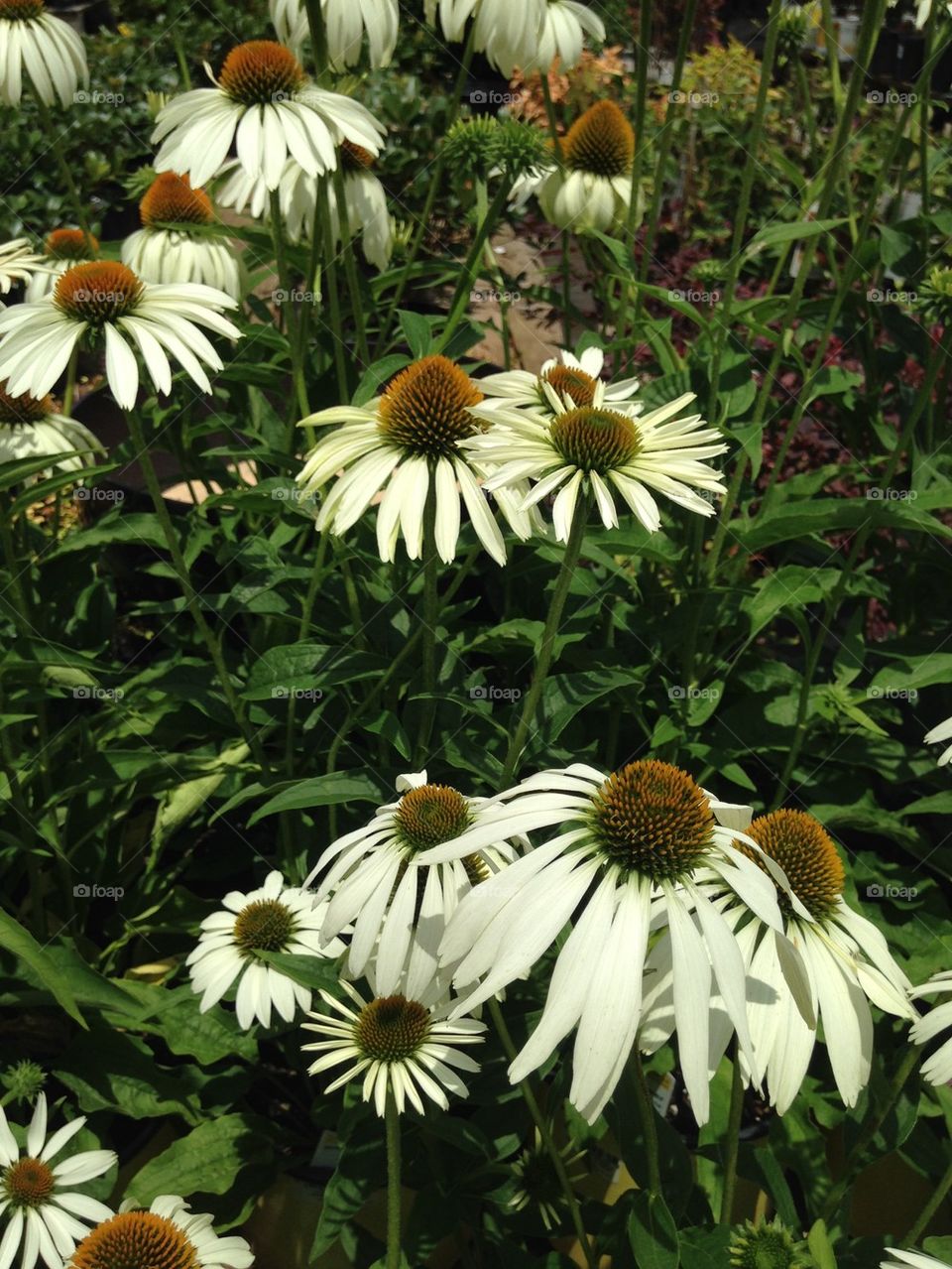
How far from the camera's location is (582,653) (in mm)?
2121

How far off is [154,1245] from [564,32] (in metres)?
2.31

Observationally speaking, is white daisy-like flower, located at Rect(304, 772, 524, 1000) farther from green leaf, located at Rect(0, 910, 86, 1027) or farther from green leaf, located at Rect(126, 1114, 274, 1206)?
green leaf, located at Rect(126, 1114, 274, 1206)

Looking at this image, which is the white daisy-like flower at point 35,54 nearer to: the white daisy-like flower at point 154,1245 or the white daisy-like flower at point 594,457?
the white daisy-like flower at point 594,457

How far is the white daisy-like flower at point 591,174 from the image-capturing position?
2568mm

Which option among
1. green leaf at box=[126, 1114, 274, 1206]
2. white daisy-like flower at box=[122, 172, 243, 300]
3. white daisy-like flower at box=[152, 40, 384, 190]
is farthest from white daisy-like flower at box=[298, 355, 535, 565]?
green leaf at box=[126, 1114, 274, 1206]

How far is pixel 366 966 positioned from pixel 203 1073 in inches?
30.8

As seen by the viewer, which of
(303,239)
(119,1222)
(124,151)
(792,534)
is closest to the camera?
(119,1222)

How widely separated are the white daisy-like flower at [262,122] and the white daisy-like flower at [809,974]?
49.2 inches

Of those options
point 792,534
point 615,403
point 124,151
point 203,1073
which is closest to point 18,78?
point 615,403

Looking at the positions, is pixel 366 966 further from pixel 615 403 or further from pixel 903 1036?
pixel 903 1036

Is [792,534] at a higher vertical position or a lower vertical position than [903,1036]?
higher

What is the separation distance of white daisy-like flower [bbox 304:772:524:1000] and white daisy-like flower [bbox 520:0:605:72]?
1.64 meters

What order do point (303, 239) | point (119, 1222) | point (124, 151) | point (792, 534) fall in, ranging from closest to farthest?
point (119, 1222) → point (792, 534) → point (303, 239) → point (124, 151)

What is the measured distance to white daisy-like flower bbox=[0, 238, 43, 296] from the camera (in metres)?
2.13
